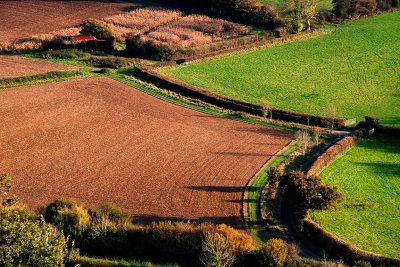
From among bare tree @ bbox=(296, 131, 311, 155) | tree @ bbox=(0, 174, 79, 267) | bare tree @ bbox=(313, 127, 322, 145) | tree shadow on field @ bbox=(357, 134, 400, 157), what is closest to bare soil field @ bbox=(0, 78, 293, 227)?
bare tree @ bbox=(296, 131, 311, 155)

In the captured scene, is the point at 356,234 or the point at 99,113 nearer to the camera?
the point at 356,234

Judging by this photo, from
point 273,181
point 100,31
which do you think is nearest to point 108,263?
point 273,181

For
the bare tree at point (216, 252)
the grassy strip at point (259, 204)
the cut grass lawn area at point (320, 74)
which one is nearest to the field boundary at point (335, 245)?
the grassy strip at point (259, 204)

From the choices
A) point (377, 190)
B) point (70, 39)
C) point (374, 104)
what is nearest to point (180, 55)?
point (70, 39)

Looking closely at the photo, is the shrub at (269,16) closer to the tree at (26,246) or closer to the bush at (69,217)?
the bush at (69,217)

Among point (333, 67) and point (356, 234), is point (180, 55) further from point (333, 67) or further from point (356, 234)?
point (356, 234)

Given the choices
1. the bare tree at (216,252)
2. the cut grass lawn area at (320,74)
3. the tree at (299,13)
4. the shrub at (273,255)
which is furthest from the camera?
the tree at (299,13)
